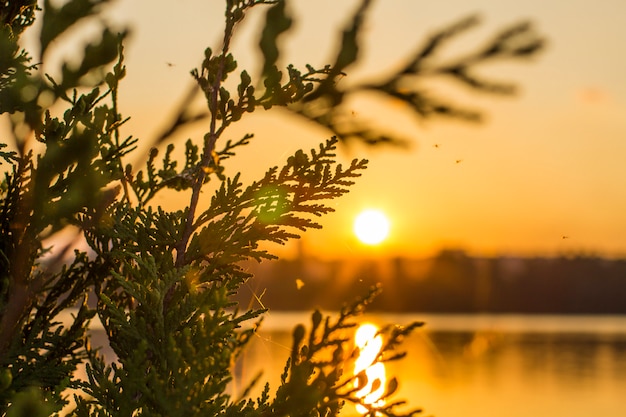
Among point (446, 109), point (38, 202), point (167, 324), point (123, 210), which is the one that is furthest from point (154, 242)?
point (446, 109)

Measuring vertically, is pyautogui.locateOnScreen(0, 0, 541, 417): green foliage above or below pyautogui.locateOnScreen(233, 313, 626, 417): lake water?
below

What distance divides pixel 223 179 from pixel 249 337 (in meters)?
1.18

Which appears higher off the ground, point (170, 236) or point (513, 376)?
point (513, 376)

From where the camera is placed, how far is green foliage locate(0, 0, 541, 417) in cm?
352

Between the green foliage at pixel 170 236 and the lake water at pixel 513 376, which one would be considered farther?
the lake water at pixel 513 376

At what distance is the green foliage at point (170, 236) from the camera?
352cm

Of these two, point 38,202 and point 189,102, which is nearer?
point 38,202

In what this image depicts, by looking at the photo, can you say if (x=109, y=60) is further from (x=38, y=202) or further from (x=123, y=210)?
(x=38, y=202)

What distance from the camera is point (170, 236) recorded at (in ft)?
14.1

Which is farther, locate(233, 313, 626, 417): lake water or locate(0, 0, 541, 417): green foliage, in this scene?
locate(233, 313, 626, 417): lake water

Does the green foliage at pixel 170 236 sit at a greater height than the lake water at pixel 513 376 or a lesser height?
lesser

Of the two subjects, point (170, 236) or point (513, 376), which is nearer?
point (170, 236)

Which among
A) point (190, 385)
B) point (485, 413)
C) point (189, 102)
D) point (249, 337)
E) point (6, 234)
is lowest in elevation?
point (190, 385)

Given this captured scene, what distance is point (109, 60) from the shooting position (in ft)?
13.7
